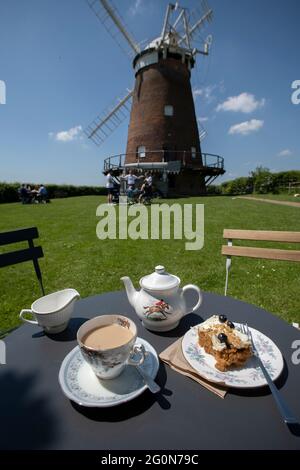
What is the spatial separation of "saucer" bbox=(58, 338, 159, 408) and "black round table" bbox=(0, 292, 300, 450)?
0.12ft

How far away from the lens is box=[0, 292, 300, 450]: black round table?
68 centimetres

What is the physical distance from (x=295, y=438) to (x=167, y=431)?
36 centimetres

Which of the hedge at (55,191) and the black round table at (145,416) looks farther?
the hedge at (55,191)

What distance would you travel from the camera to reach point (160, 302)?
1146 mm

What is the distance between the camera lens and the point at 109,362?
0.82 m

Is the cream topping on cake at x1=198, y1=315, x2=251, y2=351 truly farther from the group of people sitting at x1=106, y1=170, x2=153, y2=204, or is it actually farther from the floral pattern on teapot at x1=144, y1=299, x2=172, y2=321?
the group of people sitting at x1=106, y1=170, x2=153, y2=204

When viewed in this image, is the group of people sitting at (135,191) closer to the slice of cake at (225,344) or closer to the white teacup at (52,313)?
→ the white teacup at (52,313)

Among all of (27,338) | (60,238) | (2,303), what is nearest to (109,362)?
(27,338)

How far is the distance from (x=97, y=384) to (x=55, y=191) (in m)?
28.3

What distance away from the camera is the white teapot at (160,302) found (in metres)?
1.14

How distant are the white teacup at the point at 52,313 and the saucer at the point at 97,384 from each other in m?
0.24

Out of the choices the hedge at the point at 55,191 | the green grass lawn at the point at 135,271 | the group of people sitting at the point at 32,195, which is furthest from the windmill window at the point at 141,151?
the green grass lawn at the point at 135,271

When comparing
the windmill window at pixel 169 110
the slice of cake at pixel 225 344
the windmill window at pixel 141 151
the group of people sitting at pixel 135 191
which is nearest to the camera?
the slice of cake at pixel 225 344
